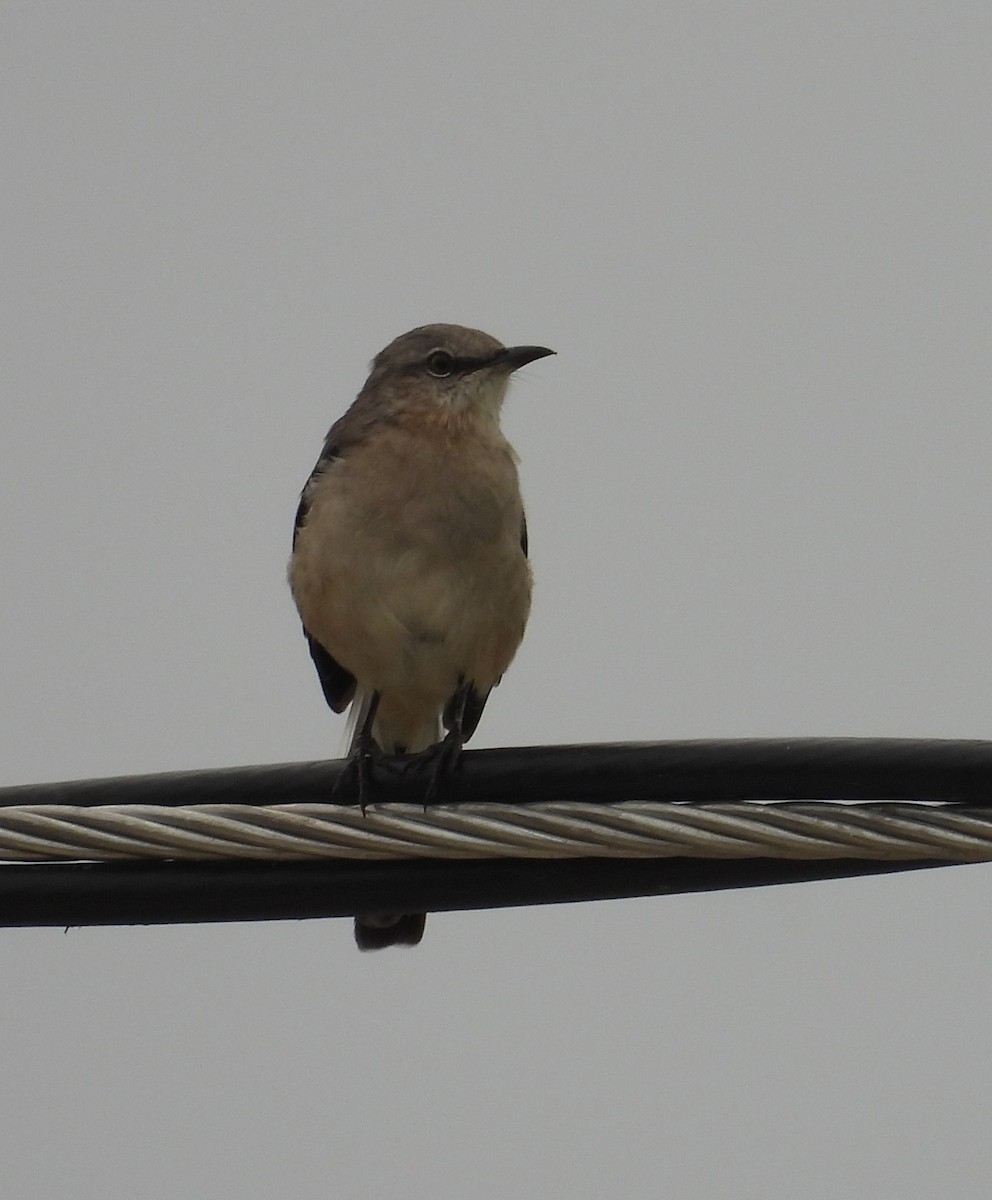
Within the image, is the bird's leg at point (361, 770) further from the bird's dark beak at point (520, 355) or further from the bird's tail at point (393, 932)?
the bird's dark beak at point (520, 355)

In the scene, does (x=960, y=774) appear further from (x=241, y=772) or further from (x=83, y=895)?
(x=83, y=895)

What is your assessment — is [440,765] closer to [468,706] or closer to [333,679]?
[468,706]

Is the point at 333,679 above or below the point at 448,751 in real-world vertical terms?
above

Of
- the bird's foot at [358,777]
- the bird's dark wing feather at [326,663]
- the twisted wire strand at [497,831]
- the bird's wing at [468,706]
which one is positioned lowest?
the twisted wire strand at [497,831]

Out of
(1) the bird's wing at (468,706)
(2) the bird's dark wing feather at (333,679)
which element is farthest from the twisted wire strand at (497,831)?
(2) the bird's dark wing feather at (333,679)

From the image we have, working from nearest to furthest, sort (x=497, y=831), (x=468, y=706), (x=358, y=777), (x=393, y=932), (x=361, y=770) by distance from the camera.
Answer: (x=497, y=831) → (x=358, y=777) → (x=361, y=770) → (x=393, y=932) → (x=468, y=706)

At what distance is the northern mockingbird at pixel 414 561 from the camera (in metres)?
6.49

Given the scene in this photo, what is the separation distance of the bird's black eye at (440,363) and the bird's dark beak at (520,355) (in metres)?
0.22

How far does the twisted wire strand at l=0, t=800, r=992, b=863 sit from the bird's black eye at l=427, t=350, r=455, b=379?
3695mm

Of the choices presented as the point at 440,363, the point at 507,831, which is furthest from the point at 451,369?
the point at 507,831

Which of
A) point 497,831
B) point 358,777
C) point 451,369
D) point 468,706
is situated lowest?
point 497,831

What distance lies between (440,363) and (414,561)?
4.27 ft

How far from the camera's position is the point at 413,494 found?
6.63 meters

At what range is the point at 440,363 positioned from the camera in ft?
24.4
